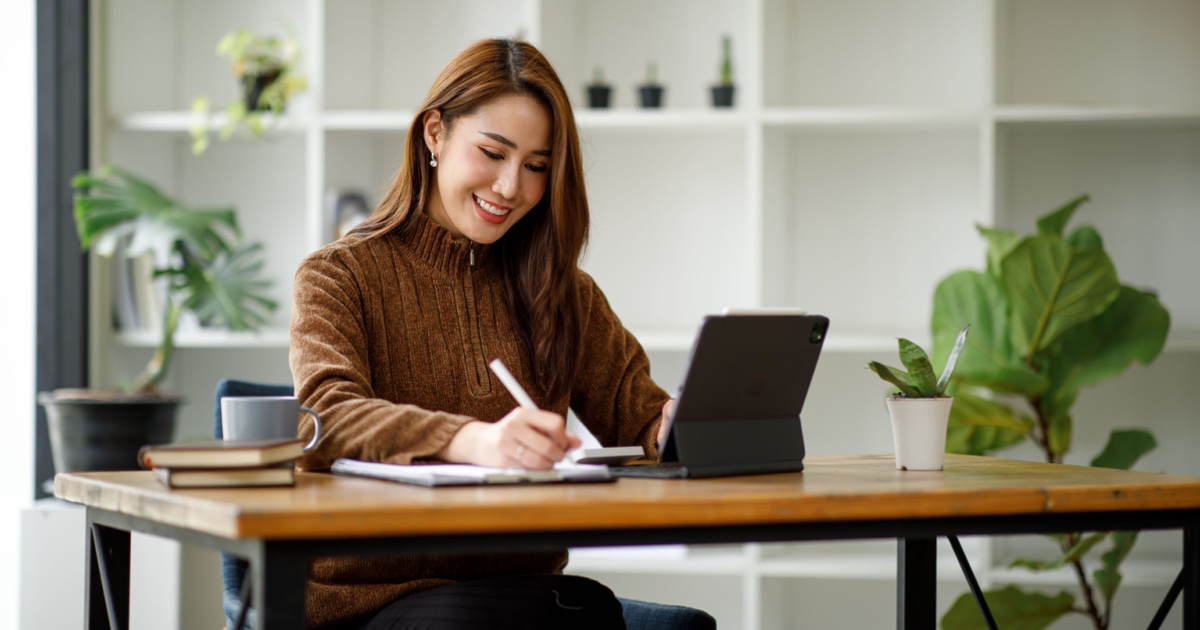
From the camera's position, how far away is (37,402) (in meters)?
3.21

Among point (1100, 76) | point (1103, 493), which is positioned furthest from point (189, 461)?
point (1100, 76)

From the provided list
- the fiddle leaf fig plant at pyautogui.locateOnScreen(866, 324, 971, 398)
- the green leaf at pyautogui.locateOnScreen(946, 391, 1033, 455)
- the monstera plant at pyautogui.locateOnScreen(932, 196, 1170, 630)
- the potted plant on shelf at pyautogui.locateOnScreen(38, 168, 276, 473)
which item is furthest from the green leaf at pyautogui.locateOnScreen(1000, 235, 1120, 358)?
the potted plant on shelf at pyautogui.locateOnScreen(38, 168, 276, 473)

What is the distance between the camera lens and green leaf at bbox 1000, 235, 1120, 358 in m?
2.67

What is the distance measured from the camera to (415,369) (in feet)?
5.96

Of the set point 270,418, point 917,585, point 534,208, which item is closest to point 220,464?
point 270,418

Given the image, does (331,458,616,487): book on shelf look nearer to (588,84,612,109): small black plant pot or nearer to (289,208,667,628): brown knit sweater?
(289,208,667,628): brown knit sweater

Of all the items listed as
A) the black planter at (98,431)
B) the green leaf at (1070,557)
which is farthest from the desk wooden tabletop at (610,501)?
the black planter at (98,431)

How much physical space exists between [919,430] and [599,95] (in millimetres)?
1745

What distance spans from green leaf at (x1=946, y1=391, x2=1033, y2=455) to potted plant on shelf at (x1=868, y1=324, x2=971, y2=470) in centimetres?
118

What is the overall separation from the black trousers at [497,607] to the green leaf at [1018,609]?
1398 mm

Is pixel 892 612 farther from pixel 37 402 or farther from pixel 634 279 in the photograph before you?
pixel 37 402

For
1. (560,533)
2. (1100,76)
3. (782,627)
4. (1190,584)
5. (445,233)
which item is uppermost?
(1100,76)

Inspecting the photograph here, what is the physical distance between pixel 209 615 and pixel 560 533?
1974 mm

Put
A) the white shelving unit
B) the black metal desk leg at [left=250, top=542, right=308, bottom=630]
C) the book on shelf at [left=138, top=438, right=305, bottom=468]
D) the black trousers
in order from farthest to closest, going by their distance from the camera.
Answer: the white shelving unit → the black trousers → the book on shelf at [left=138, top=438, right=305, bottom=468] → the black metal desk leg at [left=250, top=542, right=308, bottom=630]
